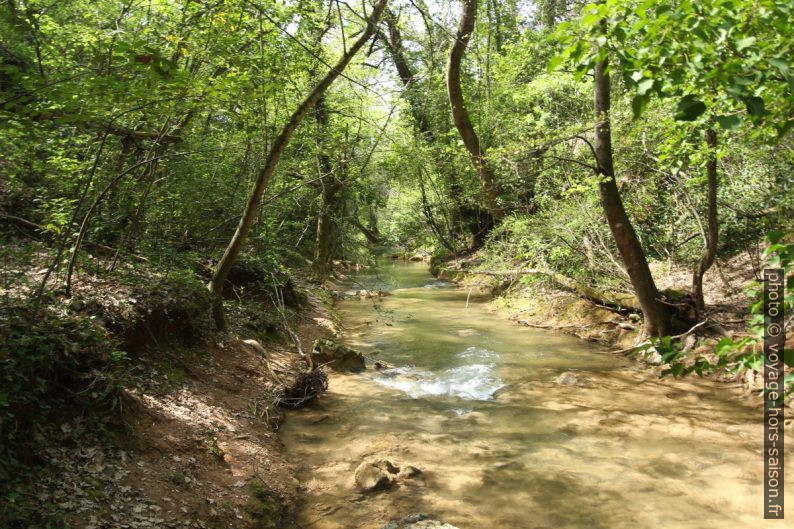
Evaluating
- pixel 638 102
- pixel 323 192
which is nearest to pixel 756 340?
pixel 638 102

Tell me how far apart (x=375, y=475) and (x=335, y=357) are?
4.06 m

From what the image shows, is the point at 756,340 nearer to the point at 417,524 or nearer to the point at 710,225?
the point at 417,524

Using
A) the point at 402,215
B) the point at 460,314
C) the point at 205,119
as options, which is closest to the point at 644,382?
the point at 460,314

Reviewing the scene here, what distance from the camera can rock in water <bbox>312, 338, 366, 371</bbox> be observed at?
9164mm

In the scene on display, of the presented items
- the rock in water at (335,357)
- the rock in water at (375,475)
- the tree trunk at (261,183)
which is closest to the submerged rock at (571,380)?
the rock in water at (335,357)

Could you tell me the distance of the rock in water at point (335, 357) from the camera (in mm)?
9164

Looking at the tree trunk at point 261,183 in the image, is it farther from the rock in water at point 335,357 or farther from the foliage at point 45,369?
the foliage at point 45,369

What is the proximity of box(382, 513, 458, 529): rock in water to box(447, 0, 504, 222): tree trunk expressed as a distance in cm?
908

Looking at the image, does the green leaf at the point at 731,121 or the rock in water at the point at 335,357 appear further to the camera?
the rock in water at the point at 335,357

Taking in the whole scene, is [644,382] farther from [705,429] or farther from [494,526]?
[494,526]

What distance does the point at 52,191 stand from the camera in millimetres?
7543

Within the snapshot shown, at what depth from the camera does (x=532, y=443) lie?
6305 millimetres

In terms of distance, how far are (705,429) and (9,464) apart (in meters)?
7.50

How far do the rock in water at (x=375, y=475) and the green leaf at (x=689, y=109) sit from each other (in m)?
4.46
